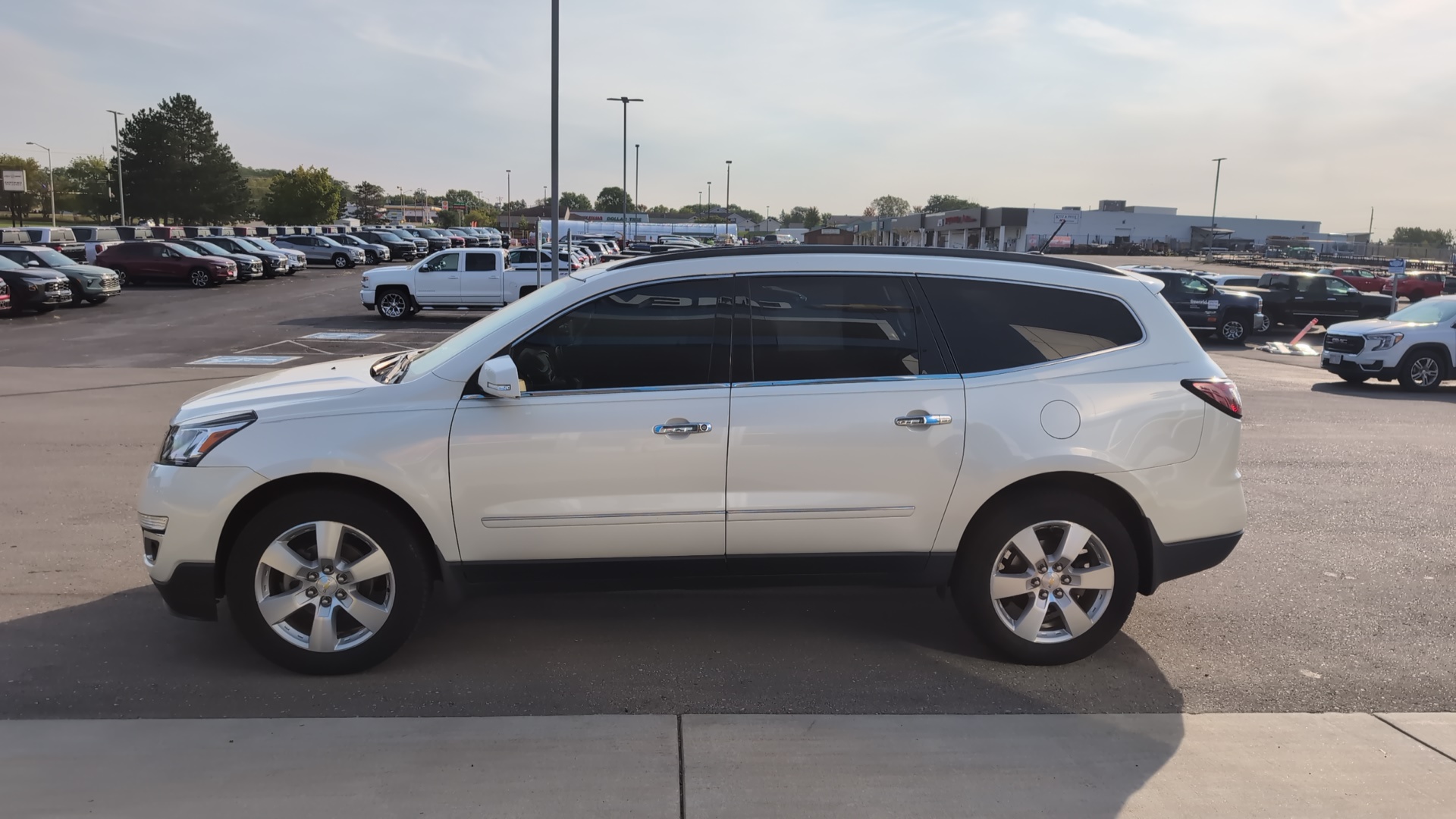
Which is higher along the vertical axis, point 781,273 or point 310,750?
point 781,273

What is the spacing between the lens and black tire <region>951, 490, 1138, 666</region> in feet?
14.2

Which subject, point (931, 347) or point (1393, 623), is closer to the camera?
point (931, 347)

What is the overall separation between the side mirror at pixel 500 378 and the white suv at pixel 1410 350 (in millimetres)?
15937

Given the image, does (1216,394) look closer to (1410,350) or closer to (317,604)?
(317,604)

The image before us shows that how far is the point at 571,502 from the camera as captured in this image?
4.17m

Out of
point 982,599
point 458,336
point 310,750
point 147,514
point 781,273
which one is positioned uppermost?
point 781,273

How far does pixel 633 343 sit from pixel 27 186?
428ft

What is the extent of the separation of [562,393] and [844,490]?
49.3 inches

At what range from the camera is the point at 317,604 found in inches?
165

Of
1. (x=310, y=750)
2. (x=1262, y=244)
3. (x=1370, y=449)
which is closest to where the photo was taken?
(x=310, y=750)

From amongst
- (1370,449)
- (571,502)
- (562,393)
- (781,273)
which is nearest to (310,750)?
(571,502)

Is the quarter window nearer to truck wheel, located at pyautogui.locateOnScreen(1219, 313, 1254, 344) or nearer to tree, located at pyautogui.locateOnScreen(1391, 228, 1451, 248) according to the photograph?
truck wheel, located at pyautogui.locateOnScreen(1219, 313, 1254, 344)

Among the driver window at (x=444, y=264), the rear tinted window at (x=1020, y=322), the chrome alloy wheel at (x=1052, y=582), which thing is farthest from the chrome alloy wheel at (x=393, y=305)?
the chrome alloy wheel at (x=1052, y=582)

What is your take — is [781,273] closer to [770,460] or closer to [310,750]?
[770,460]
